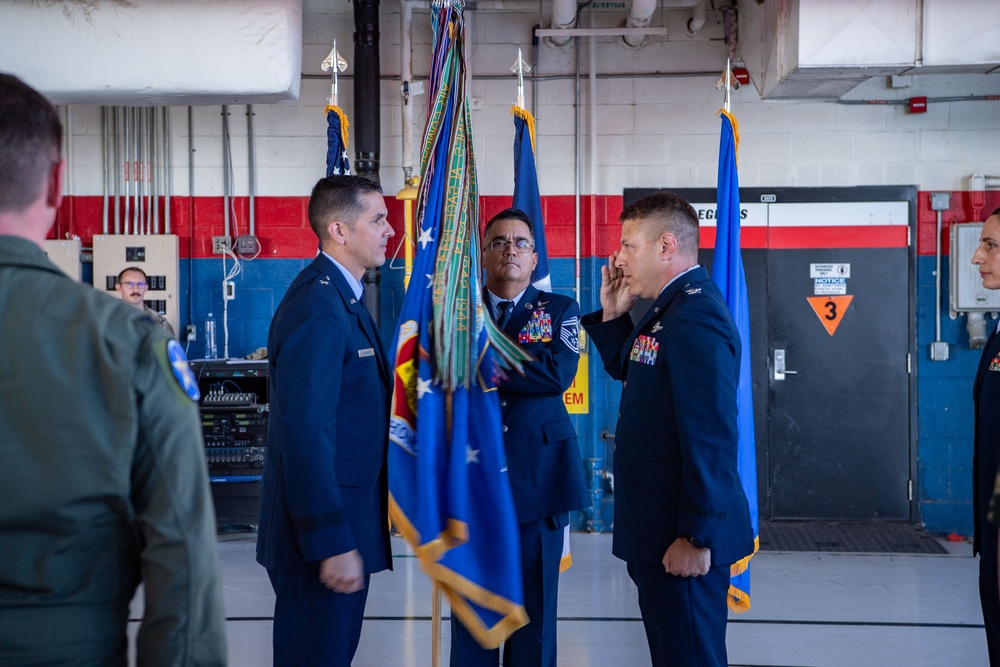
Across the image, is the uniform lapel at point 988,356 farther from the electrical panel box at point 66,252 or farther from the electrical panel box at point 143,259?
the electrical panel box at point 66,252

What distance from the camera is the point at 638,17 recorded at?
5.72m

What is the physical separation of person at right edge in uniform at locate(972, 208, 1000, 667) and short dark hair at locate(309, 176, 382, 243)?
2116 mm

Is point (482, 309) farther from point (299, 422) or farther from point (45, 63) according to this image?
point (45, 63)

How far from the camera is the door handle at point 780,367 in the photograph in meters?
6.23

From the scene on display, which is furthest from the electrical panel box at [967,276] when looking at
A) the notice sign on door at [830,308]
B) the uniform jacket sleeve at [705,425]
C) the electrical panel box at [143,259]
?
the electrical panel box at [143,259]

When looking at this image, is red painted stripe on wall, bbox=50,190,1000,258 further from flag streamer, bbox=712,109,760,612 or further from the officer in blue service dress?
the officer in blue service dress

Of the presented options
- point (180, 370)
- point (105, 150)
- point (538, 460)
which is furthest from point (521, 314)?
point (105, 150)

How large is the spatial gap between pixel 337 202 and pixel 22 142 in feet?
4.97

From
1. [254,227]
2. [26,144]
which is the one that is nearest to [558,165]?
[254,227]

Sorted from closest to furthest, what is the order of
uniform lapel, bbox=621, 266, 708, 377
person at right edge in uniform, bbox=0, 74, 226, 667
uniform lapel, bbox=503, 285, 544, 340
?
person at right edge in uniform, bbox=0, 74, 226, 667, uniform lapel, bbox=621, 266, 708, 377, uniform lapel, bbox=503, 285, 544, 340

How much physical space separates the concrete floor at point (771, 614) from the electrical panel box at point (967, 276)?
1.58m

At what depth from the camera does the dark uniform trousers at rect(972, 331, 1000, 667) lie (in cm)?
284

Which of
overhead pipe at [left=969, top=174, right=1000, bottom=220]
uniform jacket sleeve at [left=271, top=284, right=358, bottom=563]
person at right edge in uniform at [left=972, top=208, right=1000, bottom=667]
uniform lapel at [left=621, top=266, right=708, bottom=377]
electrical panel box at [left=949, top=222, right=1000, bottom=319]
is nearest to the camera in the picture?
uniform jacket sleeve at [left=271, top=284, right=358, bottom=563]

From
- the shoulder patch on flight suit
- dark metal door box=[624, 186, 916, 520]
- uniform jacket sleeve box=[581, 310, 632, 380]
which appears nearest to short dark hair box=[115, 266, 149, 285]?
dark metal door box=[624, 186, 916, 520]
